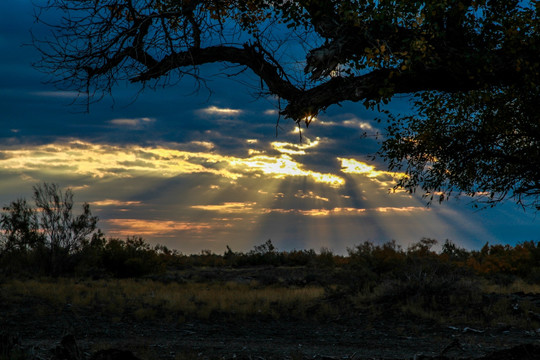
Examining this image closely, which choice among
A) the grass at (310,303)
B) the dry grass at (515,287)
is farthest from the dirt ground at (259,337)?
the dry grass at (515,287)

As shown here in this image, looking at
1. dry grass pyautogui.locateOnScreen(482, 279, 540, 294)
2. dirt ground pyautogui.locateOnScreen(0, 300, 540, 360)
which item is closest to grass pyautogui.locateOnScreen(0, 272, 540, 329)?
dry grass pyautogui.locateOnScreen(482, 279, 540, 294)

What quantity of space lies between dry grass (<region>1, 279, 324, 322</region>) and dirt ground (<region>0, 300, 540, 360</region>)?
61 cm

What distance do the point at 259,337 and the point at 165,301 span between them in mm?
4860

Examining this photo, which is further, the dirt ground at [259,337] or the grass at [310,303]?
the grass at [310,303]

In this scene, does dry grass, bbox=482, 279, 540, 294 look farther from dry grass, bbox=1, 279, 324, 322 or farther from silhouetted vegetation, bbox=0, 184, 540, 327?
dry grass, bbox=1, 279, 324, 322

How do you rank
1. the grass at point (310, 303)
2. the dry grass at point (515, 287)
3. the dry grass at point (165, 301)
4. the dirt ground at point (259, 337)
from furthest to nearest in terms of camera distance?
1. the dry grass at point (515, 287)
2. the dry grass at point (165, 301)
3. the grass at point (310, 303)
4. the dirt ground at point (259, 337)

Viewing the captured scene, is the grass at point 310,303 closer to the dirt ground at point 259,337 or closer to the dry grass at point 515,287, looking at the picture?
the dry grass at point 515,287

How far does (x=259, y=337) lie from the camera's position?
11.6 meters

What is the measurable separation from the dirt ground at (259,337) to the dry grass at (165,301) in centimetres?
61

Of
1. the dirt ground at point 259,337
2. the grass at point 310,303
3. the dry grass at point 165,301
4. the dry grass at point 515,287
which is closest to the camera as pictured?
the dirt ground at point 259,337

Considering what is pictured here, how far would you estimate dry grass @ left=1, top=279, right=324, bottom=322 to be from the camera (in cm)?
1417

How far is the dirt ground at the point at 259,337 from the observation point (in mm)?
9328

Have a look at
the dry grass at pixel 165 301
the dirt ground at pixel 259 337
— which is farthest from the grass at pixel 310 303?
the dirt ground at pixel 259 337

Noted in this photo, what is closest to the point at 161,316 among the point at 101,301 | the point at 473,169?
the point at 101,301
